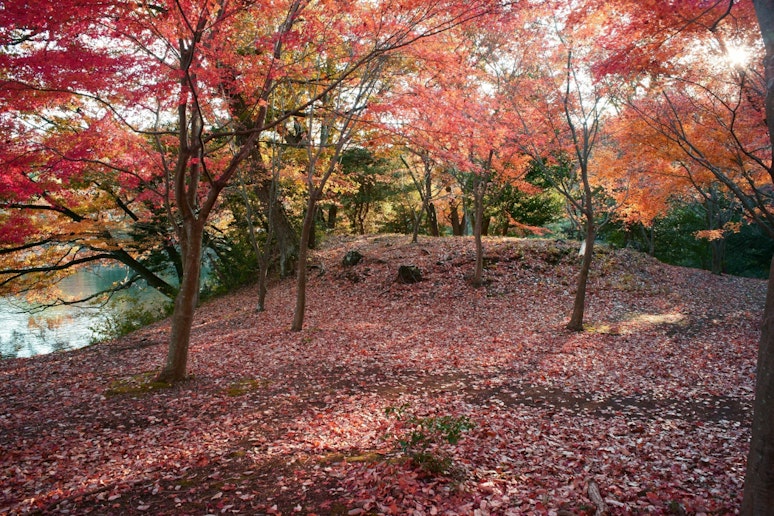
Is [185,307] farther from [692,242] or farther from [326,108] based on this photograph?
[692,242]

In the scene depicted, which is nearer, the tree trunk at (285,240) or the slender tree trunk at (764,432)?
the slender tree trunk at (764,432)

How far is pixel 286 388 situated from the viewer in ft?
24.7

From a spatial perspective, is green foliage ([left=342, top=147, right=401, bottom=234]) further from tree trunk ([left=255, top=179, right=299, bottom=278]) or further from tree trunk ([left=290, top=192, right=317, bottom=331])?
tree trunk ([left=290, top=192, right=317, bottom=331])

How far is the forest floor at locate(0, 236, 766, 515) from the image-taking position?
407 centimetres

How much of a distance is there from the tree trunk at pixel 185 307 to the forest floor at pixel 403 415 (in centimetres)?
31

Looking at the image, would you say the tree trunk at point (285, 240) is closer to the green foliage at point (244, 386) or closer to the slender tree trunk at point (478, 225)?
the slender tree trunk at point (478, 225)

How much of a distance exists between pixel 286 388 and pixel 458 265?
10.7m

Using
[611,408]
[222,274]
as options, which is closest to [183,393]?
[611,408]

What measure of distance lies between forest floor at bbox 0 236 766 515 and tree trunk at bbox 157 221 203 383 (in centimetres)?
31

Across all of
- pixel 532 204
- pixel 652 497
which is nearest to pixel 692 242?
pixel 532 204

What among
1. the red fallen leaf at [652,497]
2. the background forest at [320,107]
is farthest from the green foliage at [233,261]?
the red fallen leaf at [652,497]

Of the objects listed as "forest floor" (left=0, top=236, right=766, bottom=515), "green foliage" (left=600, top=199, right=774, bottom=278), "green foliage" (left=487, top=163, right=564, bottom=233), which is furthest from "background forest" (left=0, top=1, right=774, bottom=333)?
"green foliage" (left=600, top=199, right=774, bottom=278)

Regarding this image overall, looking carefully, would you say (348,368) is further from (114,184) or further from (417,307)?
(114,184)

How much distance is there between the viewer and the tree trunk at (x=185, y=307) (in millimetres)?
7379
